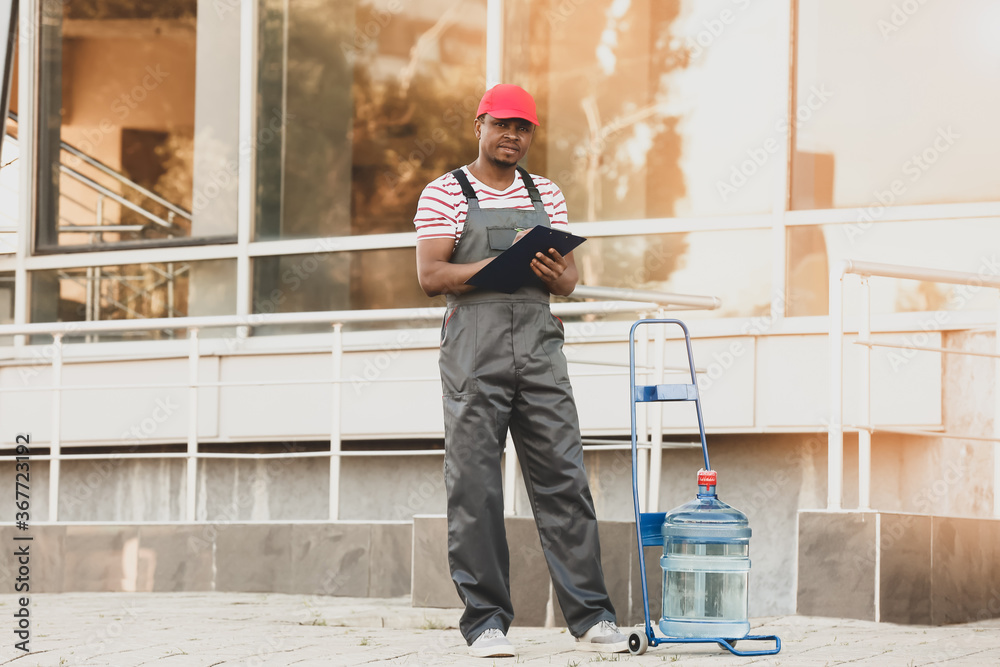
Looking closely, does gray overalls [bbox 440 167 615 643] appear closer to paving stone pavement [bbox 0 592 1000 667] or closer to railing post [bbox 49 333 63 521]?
paving stone pavement [bbox 0 592 1000 667]

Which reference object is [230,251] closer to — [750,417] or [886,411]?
[750,417]

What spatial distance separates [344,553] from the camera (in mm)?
7285

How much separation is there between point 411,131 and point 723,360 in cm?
263

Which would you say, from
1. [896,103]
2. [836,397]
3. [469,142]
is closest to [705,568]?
[836,397]

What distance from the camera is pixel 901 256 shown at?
7.15m

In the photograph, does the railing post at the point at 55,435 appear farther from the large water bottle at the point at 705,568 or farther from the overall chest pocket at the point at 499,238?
the large water bottle at the point at 705,568

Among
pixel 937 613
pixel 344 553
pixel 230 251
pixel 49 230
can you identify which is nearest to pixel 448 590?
pixel 344 553

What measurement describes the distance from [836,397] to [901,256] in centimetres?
191

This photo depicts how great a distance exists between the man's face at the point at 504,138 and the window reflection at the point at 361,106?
3.70 metres

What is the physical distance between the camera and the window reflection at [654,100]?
25.0 ft

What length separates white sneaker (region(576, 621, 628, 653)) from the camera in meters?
4.66

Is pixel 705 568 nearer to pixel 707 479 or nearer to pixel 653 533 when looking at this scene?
pixel 653 533

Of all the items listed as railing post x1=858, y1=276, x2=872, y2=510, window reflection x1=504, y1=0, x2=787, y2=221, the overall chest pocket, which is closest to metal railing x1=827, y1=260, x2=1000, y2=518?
railing post x1=858, y1=276, x2=872, y2=510

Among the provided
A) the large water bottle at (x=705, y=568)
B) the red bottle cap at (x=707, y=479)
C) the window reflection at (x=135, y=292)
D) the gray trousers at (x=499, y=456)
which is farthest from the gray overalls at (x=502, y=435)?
the window reflection at (x=135, y=292)
